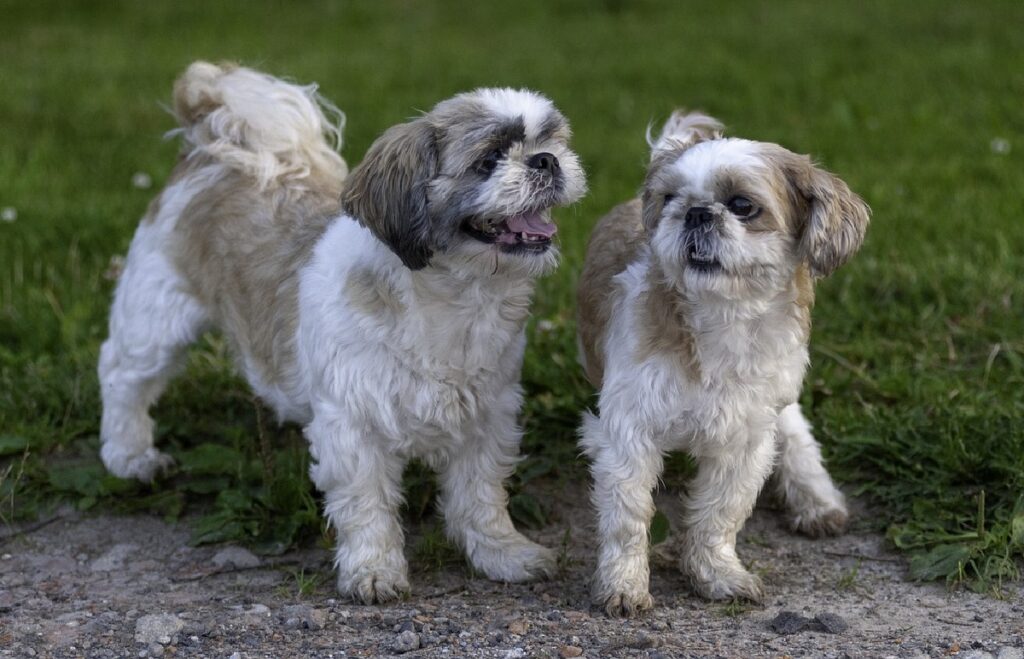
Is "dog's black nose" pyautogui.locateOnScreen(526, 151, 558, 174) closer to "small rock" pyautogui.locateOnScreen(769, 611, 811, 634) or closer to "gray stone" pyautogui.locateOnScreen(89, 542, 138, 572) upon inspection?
"small rock" pyautogui.locateOnScreen(769, 611, 811, 634)

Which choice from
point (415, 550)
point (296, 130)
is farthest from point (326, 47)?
point (415, 550)

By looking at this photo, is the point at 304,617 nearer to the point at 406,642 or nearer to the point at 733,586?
the point at 406,642

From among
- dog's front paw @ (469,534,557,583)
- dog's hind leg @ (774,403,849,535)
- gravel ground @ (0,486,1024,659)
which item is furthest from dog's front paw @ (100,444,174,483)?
dog's hind leg @ (774,403,849,535)

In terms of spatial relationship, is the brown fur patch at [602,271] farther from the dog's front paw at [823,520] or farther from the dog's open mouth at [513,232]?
the dog's front paw at [823,520]

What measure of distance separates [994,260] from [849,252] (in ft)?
8.96

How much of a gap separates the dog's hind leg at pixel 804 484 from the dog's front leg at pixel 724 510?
459mm

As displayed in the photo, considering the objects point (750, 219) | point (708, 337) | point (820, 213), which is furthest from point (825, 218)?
point (708, 337)

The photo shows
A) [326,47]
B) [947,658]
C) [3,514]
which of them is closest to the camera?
[947,658]

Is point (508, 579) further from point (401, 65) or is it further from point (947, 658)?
point (401, 65)

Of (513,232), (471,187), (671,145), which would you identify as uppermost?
(671,145)

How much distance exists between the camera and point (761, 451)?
4332mm

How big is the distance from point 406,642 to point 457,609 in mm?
392

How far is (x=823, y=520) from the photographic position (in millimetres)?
4762

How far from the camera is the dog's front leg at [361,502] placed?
435cm
